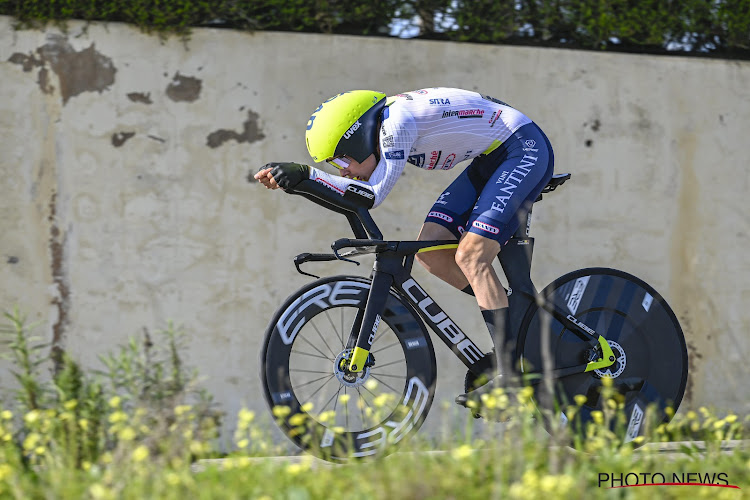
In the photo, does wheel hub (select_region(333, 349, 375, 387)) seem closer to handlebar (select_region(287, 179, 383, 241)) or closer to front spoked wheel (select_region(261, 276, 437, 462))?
front spoked wheel (select_region(261, 276, 437, 462))

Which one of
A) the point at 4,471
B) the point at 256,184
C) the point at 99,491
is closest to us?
the point at 99,491

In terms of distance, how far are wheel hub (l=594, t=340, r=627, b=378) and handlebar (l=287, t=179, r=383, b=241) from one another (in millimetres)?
1241

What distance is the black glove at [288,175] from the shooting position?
322 cm

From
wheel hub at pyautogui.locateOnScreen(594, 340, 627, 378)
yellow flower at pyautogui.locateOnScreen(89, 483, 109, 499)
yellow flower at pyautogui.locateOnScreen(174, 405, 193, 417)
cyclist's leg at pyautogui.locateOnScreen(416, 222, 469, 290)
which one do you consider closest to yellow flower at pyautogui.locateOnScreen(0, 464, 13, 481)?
yellow flower at pyautogui.locateOnScreen(89, 483, 109, 499)

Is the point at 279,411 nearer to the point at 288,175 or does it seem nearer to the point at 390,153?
the point at 288,175

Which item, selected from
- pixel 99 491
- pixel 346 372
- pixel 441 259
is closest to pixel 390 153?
pixel 441 259

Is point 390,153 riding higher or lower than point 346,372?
higher

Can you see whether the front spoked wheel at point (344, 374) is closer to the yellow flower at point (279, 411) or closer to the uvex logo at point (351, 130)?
the yellow flower at point (279, 411)

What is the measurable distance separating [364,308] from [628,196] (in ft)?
8.96

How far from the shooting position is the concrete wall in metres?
5.01

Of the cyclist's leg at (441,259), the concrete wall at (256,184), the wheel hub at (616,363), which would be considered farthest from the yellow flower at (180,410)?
the concrete wall at (256,184)

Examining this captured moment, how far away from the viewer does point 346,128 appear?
3416 mm

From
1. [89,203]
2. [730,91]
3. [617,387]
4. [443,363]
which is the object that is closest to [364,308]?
[617,387]

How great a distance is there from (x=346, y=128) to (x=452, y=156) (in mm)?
506
